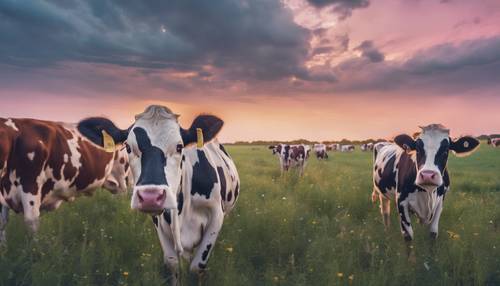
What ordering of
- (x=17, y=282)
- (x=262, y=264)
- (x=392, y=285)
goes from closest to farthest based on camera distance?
(x=17, y=282), (x=392, y=285), (x=262, y=264)

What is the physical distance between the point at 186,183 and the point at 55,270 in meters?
1.74

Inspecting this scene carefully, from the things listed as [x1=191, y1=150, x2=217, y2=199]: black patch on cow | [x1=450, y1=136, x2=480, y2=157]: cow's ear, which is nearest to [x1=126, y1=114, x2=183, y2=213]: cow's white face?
[x1=191, y1=150, x2=217, y2=199]: black patch on cow

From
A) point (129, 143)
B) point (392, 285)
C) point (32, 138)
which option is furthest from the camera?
point (32, 138)

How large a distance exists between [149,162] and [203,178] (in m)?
1.13

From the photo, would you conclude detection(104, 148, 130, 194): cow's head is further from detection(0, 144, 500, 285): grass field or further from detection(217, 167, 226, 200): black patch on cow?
detection(217, 167, 226, 200): black patch on cow

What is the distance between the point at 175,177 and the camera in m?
3.61

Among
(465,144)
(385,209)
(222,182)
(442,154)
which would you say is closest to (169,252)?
(222,182)

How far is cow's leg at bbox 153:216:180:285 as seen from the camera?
14.0 feet

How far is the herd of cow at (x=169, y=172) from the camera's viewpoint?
3.58m

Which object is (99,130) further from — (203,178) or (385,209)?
(385,209)

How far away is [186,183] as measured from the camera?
436cm

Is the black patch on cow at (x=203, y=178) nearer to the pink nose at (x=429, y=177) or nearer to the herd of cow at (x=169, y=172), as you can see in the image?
the herd of cow at (x=169, y=172)

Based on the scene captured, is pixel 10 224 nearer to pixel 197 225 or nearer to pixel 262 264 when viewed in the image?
pixel 197 225

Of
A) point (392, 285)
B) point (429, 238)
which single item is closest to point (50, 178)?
point (392, 285)
